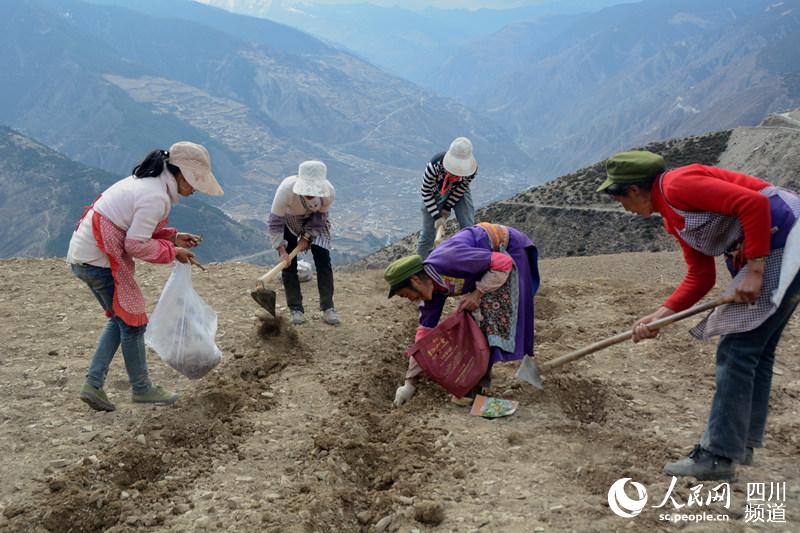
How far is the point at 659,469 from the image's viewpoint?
3625 mm

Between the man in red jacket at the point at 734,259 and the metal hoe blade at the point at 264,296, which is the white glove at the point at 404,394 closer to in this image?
the metal hoe blade at the point at 264,296

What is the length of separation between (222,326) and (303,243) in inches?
42.4

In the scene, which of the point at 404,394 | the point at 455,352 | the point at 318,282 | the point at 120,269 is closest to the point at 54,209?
the point at 318,282

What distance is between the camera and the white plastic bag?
14.7 ft

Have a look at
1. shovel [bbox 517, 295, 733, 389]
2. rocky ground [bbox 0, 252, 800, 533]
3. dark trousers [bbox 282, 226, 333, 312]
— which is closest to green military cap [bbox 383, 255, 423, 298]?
rocky ground [bbox 0, 252, 800, 533]

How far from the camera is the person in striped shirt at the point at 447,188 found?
261 inches

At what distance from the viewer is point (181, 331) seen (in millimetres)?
4504

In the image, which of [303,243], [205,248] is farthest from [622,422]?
[205,248]

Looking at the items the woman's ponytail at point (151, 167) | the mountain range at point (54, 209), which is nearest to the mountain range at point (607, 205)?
the woman's ponytail at point (151, 167)

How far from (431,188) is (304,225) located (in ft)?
4.98

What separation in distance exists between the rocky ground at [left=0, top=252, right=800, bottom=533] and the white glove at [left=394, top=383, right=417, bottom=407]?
0.22 ft

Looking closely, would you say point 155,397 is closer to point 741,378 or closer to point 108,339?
point 108,339

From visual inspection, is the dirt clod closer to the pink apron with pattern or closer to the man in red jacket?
the man in red jacket

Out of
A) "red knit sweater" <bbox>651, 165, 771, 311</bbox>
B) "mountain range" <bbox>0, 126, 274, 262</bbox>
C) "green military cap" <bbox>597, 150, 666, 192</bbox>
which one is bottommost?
"mountain range" <bbox>0, 126, 274, 262</bbox>
